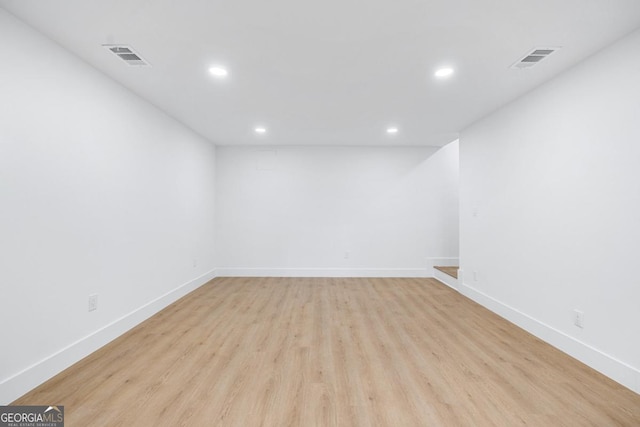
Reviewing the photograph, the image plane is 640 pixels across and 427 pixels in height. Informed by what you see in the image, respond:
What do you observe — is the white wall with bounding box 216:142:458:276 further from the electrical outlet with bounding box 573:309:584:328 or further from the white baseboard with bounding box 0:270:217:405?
the electrical outlet with bounding box 573:309:584:328

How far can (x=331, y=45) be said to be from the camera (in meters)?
2.21

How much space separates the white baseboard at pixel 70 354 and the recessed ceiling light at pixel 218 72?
2508 millimetres

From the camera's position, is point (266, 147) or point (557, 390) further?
point (266, 147)

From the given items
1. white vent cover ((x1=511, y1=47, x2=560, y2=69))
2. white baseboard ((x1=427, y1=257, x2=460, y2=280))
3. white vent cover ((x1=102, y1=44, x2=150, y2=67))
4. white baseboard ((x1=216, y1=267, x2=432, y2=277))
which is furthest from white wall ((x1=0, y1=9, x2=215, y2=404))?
white baseboard ((x1=427, y1=257, x2=460, y2=280))

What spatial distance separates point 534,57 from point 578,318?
2204mm

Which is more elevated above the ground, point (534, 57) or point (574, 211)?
point (534, 57)

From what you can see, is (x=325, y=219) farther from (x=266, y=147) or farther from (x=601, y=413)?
(x=601, y=413)

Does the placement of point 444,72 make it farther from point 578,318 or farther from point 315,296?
point 315,296

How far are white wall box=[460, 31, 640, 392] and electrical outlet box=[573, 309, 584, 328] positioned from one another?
3 centimetres

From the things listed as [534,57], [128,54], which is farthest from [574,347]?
[128,54]

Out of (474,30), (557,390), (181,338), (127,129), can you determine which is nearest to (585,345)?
(557,390)

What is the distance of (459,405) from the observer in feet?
5.97

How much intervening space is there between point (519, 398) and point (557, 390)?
338mm

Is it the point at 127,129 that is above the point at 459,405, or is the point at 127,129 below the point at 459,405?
above
